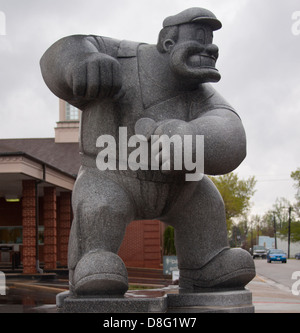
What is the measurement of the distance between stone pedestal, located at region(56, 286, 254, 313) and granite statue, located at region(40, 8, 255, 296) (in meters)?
0.08

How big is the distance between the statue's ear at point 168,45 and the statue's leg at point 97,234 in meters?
0.87

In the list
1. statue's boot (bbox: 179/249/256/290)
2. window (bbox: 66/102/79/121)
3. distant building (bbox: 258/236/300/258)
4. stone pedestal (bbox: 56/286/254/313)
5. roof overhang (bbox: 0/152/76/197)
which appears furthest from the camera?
distant building (bbox: 258/236/300/258)

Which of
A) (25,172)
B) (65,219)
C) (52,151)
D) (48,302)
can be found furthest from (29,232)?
(48,302)

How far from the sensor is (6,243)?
859 inches

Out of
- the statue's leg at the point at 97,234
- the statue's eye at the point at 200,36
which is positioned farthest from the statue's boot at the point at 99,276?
the statue's eye at the point at 200,36

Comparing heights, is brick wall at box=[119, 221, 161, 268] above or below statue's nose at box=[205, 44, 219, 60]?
below

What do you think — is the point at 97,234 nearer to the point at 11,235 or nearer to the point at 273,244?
the point at 11,235

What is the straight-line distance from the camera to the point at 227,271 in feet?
10.9

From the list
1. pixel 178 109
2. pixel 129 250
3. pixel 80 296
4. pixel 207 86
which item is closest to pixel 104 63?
pixel 178 109

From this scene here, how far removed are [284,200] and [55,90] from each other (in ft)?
185

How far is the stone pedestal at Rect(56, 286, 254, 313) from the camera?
2.84 m

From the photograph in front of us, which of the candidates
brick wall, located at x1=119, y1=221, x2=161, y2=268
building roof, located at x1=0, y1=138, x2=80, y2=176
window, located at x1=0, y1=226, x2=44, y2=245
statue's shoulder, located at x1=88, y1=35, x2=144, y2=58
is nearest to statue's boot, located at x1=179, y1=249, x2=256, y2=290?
statue's shoulder, located at x1=88, y1=35, x2=144, y2=58

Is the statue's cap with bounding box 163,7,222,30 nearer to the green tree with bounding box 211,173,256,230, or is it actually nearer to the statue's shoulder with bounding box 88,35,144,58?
the statue's shoulder with bounding box 88,35,144,58

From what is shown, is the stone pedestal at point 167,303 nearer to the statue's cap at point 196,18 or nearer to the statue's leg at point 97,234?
the statue's leg at point 97,234
